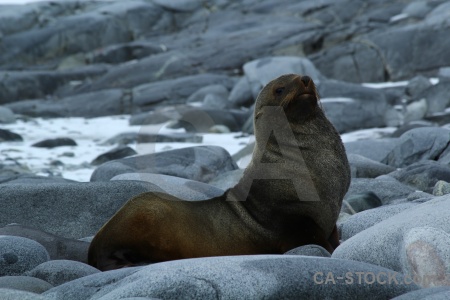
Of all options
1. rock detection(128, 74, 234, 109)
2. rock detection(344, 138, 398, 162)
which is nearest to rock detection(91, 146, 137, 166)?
rock detection(344, 138, 398, 162)

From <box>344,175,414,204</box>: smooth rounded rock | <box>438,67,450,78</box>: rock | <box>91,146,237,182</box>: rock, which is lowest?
<box>438,67,450,78</box>: rock

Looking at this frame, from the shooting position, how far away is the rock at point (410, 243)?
4.31 metres

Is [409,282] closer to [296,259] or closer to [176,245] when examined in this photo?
[296,259]

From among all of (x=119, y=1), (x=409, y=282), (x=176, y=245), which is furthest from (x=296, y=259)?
(x=119, y=1)

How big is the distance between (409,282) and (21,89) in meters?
24.2

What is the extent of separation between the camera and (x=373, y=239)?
4891 millimetres

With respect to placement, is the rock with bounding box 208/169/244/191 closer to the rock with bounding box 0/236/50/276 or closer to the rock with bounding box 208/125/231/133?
the rock with bounding box 0/236/50/276

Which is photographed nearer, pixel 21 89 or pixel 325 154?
pixel 325 154

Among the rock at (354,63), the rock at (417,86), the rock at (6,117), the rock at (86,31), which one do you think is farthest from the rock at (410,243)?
the rock at (86,31)

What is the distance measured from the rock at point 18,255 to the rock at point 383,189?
12.1 ft

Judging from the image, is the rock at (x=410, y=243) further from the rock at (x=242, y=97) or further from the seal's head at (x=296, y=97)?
the rock at (x=242, y=97)

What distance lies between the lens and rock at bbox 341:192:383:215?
7.98 metres

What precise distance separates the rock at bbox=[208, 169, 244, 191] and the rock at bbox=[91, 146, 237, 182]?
33 cm

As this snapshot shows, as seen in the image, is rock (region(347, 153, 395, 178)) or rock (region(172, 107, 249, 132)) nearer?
→ rock (region(347, 153, 395, 178))
